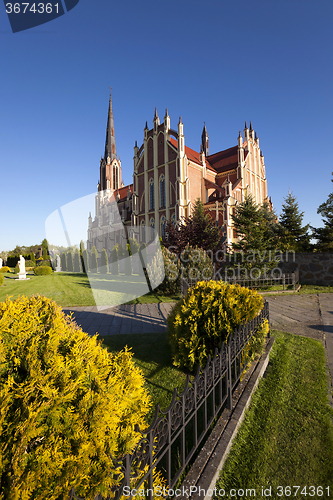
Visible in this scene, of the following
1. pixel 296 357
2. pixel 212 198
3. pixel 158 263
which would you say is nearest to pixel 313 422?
pixel 296 357

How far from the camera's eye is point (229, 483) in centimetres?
185

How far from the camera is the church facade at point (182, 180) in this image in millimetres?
26844

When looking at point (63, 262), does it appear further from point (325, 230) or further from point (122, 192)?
point (325, 230)

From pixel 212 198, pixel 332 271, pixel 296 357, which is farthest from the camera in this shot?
pixel 212 198

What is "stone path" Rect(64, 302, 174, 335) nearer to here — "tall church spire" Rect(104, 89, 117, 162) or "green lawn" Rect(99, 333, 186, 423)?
"green lawn" Rect(99, 333, 186, 423)

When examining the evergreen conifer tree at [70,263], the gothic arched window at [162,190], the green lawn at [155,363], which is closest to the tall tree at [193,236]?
the green lawn at [155,363]

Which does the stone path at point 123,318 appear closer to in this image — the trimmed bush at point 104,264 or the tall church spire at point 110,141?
the trimmed bush at point 104,264

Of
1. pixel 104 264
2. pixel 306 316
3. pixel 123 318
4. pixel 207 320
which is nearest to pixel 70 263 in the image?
pixel 104 264

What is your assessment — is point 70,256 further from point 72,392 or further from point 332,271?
point 72,392

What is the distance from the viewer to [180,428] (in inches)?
70.5

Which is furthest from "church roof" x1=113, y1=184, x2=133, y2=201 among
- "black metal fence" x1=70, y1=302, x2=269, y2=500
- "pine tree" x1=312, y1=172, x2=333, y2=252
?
"black metal fence" x1=70, y1=302, x2=269, y2=500

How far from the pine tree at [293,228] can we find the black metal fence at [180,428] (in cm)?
1806

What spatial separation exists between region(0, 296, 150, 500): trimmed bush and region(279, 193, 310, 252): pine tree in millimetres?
19768

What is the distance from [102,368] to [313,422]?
2472 mm
